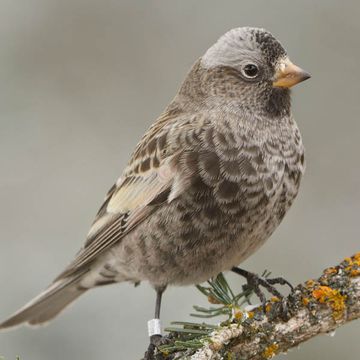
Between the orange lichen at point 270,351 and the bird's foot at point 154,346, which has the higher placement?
the bird's foot at point 154,346

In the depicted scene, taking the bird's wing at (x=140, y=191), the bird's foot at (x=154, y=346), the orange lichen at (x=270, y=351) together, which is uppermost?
the bird's wing at (x=140, y=191)

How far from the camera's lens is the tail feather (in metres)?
6.01

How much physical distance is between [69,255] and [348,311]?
2.80 meters

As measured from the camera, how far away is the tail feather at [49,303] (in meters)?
6.01

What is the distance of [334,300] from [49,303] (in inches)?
92.9

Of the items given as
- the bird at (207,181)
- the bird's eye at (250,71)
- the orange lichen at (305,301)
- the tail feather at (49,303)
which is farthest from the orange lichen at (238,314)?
the tail feather at (49,303)

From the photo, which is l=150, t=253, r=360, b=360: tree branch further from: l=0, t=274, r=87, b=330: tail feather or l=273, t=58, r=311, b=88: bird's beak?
l=0, t=274, r=87, b=330: tail feather

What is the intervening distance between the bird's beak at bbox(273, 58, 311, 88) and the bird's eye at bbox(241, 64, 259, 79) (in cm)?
14

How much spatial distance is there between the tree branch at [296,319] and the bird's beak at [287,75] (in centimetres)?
131

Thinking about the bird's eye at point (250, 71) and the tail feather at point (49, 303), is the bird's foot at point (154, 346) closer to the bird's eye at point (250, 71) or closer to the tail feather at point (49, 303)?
the tail feather at point (49, 303)

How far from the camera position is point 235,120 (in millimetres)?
5543

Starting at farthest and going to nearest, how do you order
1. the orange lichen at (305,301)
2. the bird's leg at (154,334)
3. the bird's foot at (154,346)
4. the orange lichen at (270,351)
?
1. the bird's leg at (154,334)
2. the bird's foot at (154,346)
3. the orange lichen at (305,301)
4. the orange lichen at (270,351)

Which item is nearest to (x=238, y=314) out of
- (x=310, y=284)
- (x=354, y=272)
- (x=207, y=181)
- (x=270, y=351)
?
(x=270, y=351)

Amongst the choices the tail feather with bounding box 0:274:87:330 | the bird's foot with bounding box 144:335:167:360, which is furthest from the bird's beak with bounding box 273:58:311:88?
the tail feather with bounding box 0:274:87:330
